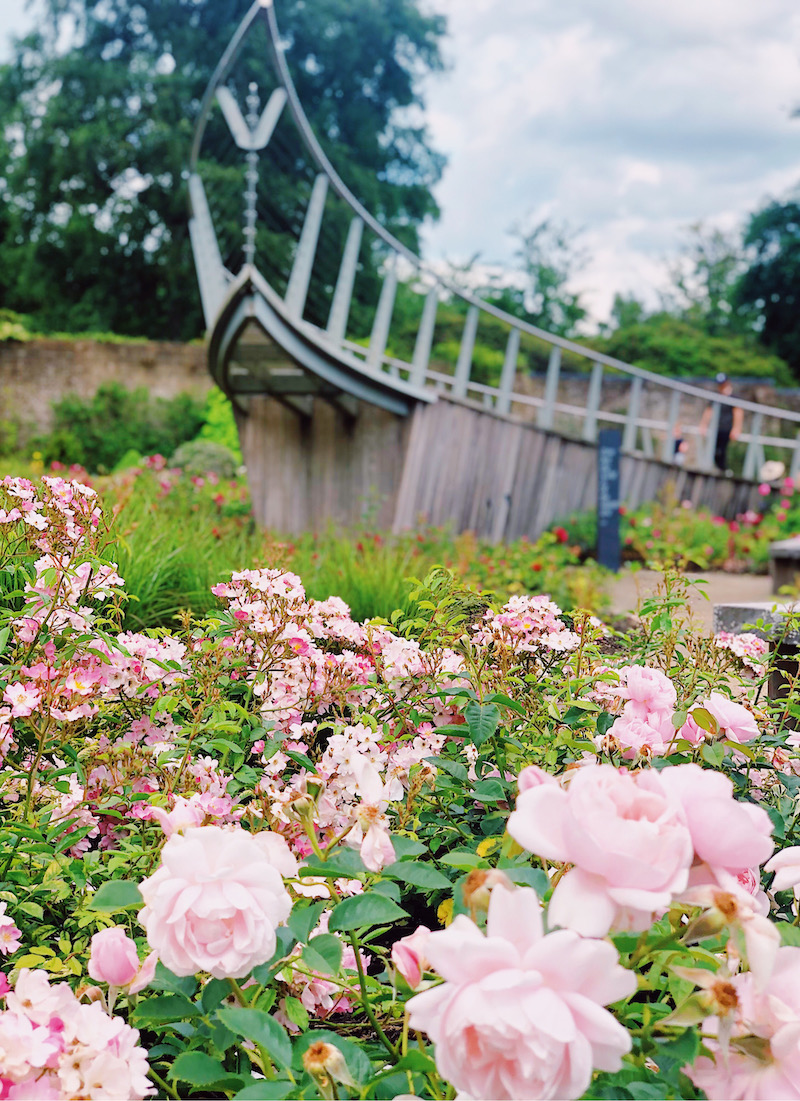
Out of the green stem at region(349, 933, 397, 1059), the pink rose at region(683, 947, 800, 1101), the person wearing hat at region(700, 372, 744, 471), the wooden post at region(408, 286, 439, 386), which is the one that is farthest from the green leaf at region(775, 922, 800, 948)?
the person wearing hat at region(700, 372, 744, 471)

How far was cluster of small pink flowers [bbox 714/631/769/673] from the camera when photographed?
1.56m

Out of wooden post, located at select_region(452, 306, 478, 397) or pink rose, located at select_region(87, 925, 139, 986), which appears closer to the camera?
pink rose, located at select_region(87, 925, 139, 986)

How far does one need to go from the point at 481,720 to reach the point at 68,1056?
604 millimetres

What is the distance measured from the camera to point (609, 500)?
25.6 ft

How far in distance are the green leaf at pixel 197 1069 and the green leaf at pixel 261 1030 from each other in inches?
3.1

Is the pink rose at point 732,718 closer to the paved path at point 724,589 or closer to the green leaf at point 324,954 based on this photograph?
the green leaf at point 324,954

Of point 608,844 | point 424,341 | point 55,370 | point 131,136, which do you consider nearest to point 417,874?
point 608,844

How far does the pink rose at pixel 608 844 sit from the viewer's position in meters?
0.56

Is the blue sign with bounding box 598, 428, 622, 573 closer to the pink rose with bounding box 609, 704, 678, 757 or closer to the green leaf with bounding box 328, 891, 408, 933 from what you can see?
the pink rose with bounding box 609, 704, 678, 757

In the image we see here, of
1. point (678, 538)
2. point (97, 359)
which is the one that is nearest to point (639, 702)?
point (678, 538)

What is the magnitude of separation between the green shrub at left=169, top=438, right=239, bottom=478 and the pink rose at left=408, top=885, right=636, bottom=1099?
38.9ft

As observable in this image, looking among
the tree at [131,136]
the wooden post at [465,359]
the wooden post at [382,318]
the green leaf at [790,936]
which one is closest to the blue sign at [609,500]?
the wooden post at [465,359]

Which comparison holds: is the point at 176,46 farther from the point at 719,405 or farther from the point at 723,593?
the point at 723,593

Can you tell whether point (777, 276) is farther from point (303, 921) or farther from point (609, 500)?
point (303, 921)
